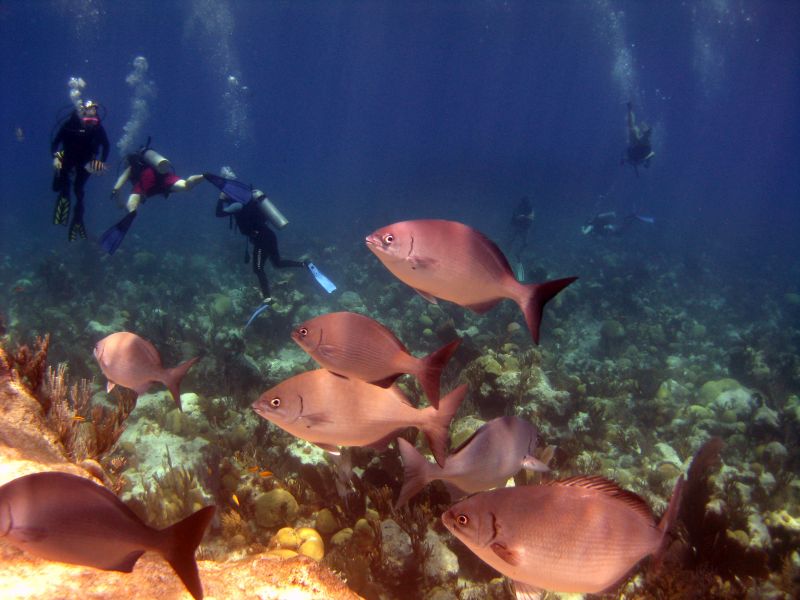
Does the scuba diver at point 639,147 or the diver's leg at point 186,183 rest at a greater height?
the diver's leg at point 186,183

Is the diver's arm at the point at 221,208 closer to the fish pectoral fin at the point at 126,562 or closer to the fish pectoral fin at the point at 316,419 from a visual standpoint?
the fish pectoral fin at the point at 316,419

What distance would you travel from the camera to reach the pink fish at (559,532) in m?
1.86

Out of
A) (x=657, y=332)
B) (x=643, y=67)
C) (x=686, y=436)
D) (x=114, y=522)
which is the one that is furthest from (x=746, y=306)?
(x=643, y=67)

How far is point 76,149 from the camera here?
977cm

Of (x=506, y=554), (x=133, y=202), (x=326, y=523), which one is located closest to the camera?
(x=506, y=554)

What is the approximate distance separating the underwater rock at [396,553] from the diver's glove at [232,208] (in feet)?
26.8

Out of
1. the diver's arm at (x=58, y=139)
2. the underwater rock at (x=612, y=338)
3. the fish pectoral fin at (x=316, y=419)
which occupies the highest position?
the diver's arm at (x=58, y=139)

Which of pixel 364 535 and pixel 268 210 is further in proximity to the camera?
pixel 268 210

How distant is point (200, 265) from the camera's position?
20.0 m

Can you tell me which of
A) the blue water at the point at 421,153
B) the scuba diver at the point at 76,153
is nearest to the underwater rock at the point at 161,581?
the blue water at the point at 421,153

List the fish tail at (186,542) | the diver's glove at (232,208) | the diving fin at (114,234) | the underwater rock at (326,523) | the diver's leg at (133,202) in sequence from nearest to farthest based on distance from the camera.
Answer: the fish tail at (186,542) → the underwater rock at (326,523) → the diver's leg at (133,202) → the diving fin at (114,234) → the diver's glove at (232,208)

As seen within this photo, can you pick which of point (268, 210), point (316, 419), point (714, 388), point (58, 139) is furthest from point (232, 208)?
point (714, 388)

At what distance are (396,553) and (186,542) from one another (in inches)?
96.2

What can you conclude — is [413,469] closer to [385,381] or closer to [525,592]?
[385,381]
